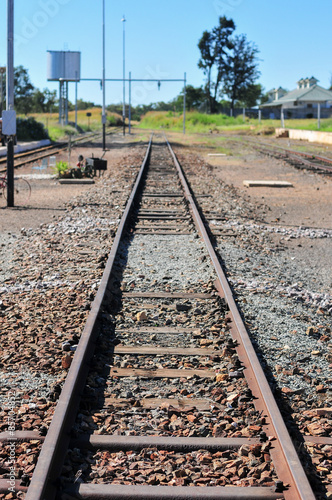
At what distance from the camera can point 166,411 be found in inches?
174

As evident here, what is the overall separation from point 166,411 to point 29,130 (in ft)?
155

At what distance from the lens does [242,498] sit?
11.1 ft

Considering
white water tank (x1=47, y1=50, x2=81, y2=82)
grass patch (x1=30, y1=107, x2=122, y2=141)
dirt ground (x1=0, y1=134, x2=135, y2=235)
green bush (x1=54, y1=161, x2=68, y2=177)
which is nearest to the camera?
dirt ground (x1=0, y1=134, x2=135, y2=235)

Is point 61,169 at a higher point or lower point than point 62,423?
higher

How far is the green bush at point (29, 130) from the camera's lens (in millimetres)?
49344

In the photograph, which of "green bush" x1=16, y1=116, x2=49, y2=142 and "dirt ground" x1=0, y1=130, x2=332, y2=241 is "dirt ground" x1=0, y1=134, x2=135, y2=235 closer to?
"dirt ground" x1=0, y1=130, x2=332, y2=241

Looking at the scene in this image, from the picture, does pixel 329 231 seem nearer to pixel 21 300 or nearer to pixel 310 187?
pixel 21 300

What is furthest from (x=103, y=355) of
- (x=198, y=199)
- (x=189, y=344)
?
(x=198, y=199)

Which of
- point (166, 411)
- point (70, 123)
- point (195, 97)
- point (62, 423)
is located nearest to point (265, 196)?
point (166, 411)

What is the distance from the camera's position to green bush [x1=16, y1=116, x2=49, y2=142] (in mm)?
49344

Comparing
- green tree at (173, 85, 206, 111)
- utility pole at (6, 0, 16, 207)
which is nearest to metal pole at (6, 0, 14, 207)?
utility pole at (6, 0, 16, 207)

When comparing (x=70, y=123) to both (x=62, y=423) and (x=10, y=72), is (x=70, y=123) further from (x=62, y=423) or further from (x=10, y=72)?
(x=62, y=423)

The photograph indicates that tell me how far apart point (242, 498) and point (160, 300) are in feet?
12.2

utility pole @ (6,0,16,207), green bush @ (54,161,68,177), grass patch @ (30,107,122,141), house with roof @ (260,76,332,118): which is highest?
house with roof @ (260,76,332,118)
